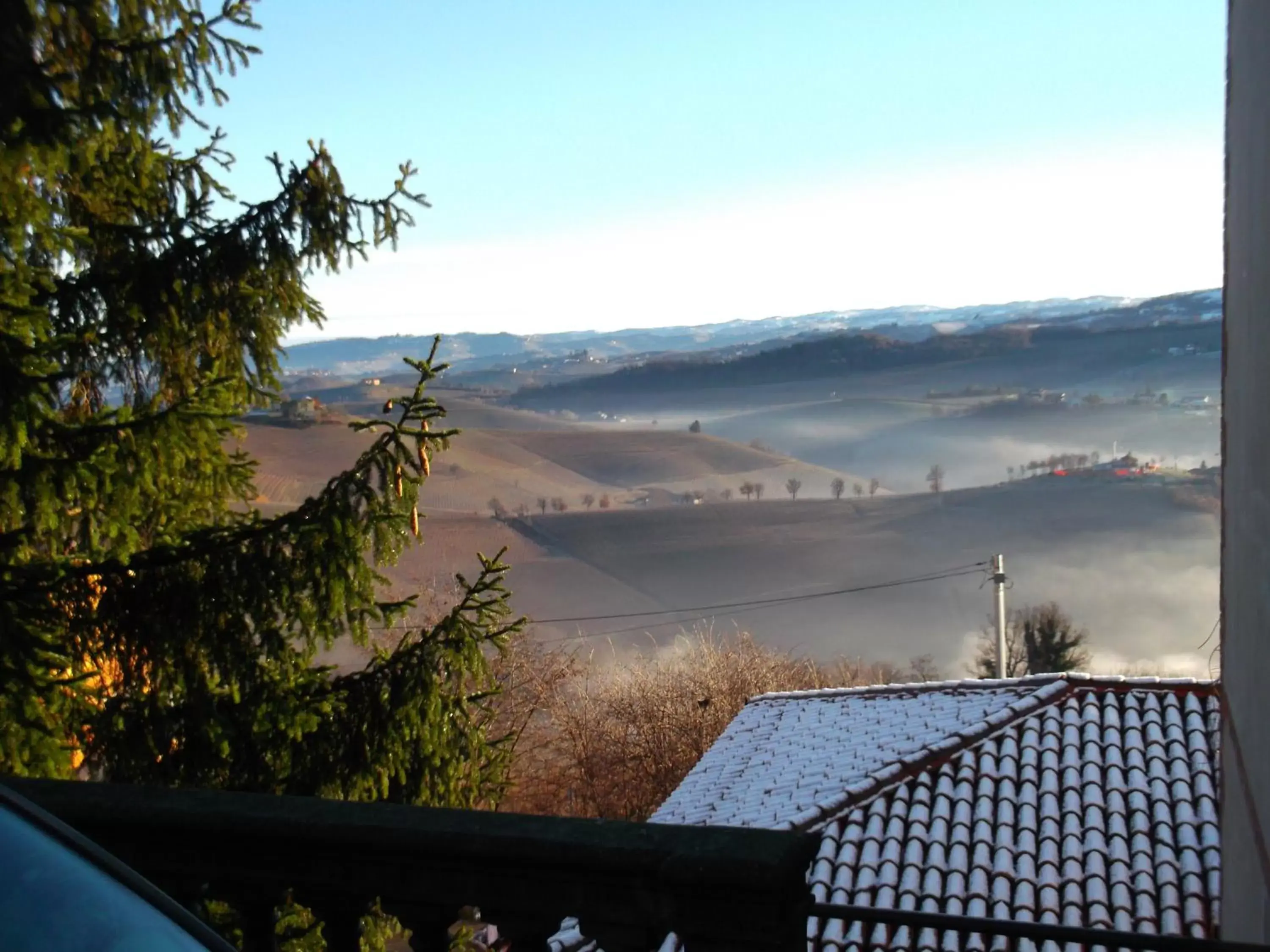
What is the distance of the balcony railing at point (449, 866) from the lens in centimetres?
210

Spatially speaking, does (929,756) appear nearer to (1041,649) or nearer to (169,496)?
(169,496)

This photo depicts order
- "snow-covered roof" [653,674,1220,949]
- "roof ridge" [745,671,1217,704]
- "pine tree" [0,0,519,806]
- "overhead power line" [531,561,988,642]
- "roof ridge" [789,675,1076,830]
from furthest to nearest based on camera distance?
"overhead power line" [531,561,988,642] → "roof ridge" [745,671,1217,704] → "roof ridge" [789,675,1076,830] → "snow-covered roof" [653,674,1220,949] → "pine tree" [0,0,519,806]

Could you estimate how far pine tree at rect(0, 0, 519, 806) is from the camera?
16.6 ft

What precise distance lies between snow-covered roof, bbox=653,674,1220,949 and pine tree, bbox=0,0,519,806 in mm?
2759

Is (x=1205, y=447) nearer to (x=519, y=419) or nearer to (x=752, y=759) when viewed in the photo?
(x=519, y=419)

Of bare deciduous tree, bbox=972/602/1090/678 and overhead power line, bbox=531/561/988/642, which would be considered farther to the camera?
overhead power line, bbox=531/561/988/642

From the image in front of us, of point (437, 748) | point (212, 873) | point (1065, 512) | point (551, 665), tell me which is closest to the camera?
point (212, 873)

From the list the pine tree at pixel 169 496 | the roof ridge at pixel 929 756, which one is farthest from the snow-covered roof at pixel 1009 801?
the pine tree at pixel 169 496

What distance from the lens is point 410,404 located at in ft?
17.9

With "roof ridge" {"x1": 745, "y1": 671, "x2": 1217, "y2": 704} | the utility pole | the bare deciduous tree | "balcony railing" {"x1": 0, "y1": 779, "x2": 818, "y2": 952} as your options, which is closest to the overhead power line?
the bare deciduous tree

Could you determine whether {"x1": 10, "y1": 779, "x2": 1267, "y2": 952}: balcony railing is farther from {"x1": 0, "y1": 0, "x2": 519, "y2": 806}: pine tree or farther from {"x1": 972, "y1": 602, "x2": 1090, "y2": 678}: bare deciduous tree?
{"x1": 972, "y1": 602, "x2": 1090, "y2": 678}: bare deciduous tree

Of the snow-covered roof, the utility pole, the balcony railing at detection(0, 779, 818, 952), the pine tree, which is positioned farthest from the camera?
the utility pole

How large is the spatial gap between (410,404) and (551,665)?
2584 cm

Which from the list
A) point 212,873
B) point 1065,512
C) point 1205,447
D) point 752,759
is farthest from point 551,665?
point 1205,447
